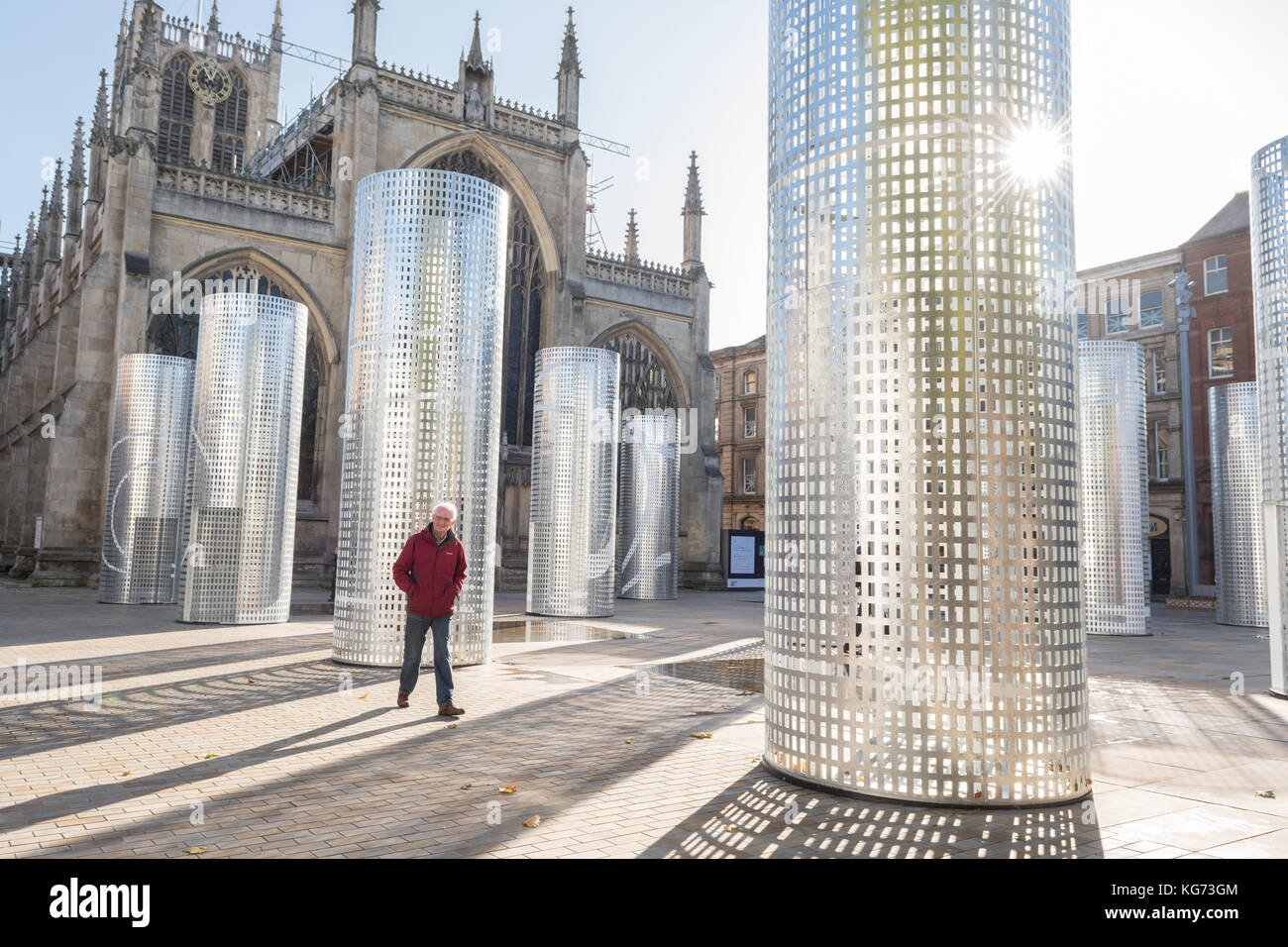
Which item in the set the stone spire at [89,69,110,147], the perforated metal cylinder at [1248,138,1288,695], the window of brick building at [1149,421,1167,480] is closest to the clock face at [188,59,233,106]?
the stone spire at [89,69,110,147]

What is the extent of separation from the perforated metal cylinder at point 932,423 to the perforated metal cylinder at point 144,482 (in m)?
17.9

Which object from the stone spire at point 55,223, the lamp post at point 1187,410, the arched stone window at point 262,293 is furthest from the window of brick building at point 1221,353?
the stone spire at point 55,223

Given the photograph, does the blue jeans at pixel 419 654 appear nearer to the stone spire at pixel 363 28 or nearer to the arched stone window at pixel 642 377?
the stone spire at pixel 363 28

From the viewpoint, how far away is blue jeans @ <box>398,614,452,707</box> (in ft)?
24.1

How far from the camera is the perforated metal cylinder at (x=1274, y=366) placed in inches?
359

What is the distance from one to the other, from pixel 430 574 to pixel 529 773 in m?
3.02

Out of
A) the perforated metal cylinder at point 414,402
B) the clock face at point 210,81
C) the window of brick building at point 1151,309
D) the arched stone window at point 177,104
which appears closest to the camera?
the perforated metal cylinder at point 414,402

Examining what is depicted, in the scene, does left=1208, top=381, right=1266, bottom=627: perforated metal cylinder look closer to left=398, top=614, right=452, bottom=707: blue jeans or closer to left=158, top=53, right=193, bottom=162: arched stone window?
left=398, top=614, right=452, bottom=707: blue jeans

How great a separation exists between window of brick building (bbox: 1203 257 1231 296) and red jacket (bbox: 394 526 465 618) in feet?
120

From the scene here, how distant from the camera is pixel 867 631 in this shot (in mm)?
4887

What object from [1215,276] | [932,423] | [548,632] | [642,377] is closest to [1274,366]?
[932,423]

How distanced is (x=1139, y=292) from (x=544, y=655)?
3631cm

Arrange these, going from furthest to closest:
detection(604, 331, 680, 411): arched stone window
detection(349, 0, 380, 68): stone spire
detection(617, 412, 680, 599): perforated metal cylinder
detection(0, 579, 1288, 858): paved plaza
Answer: detection(604, 331, 680, 411): arched stone window, detection(349, 0, 380, 68): stone spire, detection(617, 412, 680, 599): perforated metal cylinder, detection(0, 579, 1288, 858): paved plaza
